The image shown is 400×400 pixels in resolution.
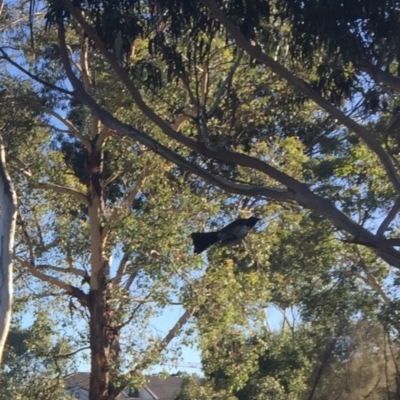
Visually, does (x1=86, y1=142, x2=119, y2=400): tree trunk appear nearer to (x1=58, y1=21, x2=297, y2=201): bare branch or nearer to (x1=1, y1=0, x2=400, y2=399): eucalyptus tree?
(x1=1, y1=0, x2=400, y2=399): eucalyptus tree

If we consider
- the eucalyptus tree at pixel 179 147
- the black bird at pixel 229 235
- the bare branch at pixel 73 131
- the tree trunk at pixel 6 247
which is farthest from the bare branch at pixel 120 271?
the tree trunk at pixel 6 247

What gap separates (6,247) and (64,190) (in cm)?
626

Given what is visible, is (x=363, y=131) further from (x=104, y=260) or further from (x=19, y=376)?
(x=19, y=376)

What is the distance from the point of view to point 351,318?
57.3 feet

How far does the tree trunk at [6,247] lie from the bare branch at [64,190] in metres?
5.46

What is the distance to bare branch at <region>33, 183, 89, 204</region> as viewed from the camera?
16.3 m

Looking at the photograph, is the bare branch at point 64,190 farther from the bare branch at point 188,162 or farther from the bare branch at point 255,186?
the bare branch at point 188,162

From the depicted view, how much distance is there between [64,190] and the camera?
54.7ft

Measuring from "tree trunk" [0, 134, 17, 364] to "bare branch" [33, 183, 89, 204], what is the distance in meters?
5.46

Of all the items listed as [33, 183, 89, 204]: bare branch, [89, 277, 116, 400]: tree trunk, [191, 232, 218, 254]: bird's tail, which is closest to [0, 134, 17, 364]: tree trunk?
[191, 232, 218, 254]: bird's tail

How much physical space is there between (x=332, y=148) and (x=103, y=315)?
6433 mm

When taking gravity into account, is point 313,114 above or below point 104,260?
above

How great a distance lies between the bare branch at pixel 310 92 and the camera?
433 inches

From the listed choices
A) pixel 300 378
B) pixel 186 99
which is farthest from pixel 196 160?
pixel 300 378
